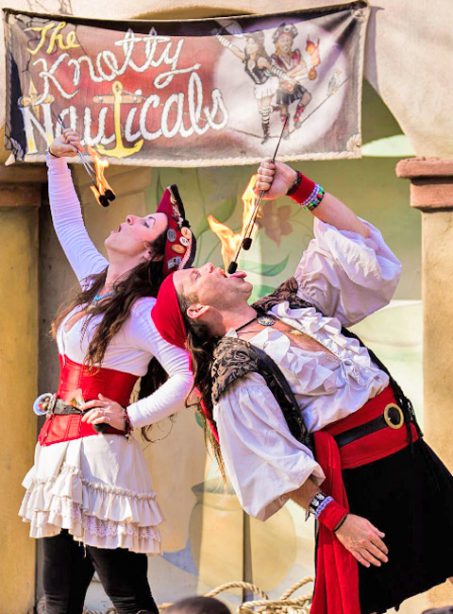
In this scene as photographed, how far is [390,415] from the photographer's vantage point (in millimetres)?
3695

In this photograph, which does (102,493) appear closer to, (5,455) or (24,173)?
(5,455)

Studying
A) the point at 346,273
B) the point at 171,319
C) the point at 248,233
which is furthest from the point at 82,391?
the point at 346,273

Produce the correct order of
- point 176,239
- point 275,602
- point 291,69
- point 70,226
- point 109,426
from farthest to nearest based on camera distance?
point 275,602 < point 291,69 < point 70,226 < point 176,239 < point 109,426

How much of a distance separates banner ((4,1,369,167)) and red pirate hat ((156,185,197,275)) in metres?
0.84

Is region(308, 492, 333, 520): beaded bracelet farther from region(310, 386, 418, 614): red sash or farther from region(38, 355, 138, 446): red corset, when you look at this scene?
region(38, 355, 138, 446): red corset

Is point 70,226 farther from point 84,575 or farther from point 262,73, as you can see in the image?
point 84,575

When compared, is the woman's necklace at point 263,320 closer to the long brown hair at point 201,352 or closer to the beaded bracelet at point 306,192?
the long brown hair at point 201,352

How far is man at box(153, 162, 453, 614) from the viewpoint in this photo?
350 centimetres

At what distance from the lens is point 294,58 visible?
537 cm

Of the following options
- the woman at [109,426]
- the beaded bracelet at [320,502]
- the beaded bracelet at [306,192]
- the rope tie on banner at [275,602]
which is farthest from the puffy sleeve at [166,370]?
the rope tie on banner at [275,602]

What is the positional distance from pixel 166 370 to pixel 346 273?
0.97 metres

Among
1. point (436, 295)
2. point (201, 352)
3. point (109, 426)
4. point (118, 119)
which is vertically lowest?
point (109, 426)

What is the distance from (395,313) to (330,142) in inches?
37.2

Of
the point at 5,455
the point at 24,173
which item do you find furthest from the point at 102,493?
the point at 24,173
